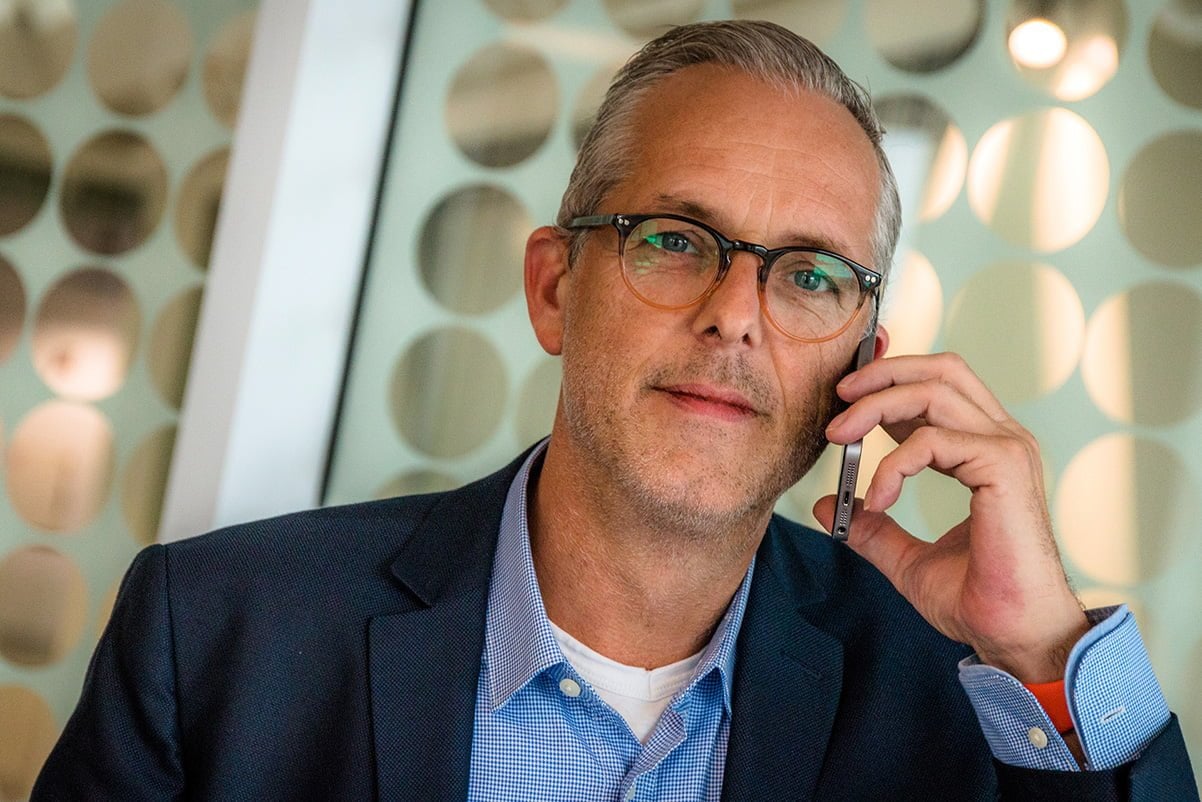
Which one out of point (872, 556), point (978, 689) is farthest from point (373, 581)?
point (978, 689)

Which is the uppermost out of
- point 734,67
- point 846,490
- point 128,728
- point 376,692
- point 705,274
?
point 734,67

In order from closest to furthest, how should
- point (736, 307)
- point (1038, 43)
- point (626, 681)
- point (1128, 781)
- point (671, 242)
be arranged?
→ point (1128, 781)
point (736, 307)
point (671, 242)
point (626, 681)
point (1038, 43)

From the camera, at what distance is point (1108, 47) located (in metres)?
2.22

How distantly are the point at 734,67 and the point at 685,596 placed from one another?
1.02m

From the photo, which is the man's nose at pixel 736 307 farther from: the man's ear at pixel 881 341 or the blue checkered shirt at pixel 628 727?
the blue checkered shirt at pixel 628 727

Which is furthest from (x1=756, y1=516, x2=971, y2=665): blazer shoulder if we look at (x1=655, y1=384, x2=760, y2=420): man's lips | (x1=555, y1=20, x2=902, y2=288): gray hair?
(x1=555, y1=20, x2=902, y2=288): gray hair

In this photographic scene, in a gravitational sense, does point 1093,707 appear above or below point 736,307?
below

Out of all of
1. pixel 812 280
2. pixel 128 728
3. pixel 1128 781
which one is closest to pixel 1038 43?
pixel 812 280

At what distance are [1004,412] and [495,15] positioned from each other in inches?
65.5

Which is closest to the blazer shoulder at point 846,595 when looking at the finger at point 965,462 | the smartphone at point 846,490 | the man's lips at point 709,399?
the smartphone at point 846,490

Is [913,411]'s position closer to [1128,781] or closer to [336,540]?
[1128,781]

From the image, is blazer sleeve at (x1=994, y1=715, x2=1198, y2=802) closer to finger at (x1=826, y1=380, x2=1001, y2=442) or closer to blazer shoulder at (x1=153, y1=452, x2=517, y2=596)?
finger at (x1=826, y1=380, x2=1001, y2=442)

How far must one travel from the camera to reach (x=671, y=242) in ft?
6.57

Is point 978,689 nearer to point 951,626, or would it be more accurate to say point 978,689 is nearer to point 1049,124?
point 951,626
